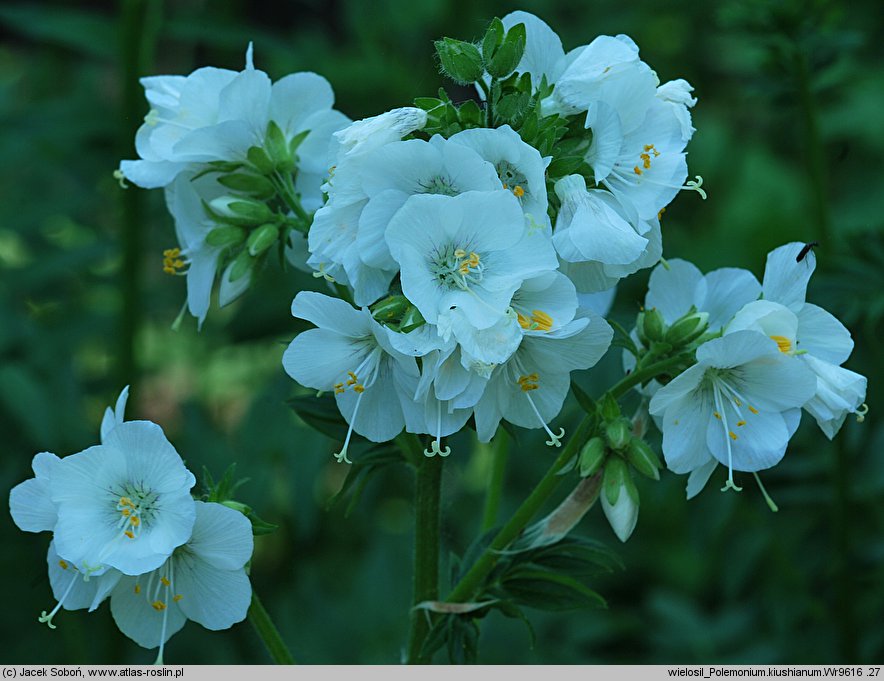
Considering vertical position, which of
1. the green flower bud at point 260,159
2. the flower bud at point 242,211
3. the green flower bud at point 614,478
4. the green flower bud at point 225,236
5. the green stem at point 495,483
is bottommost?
the green stem at point 495,483

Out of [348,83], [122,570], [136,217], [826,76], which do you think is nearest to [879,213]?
[826,76]

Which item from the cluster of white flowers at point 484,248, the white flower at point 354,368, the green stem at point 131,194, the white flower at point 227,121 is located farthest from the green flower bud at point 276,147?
the green stem at point 131,194

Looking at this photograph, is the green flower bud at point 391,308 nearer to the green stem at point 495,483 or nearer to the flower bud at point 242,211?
the flower bud at point 242,211

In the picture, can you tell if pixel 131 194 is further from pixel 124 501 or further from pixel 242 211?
pixel 124 501

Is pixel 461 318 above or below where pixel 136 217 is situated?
above

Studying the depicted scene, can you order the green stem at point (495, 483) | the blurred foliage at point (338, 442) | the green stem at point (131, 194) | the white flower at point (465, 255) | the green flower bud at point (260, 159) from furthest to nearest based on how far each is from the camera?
the green stem at point (131, 194)
the blurred foliage at point (338, 442)
the green stem at point (495, 483)
the green flower bud at point (260, 159)
the white flower at point (465, 255)

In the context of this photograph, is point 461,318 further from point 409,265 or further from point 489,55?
point 489,55
